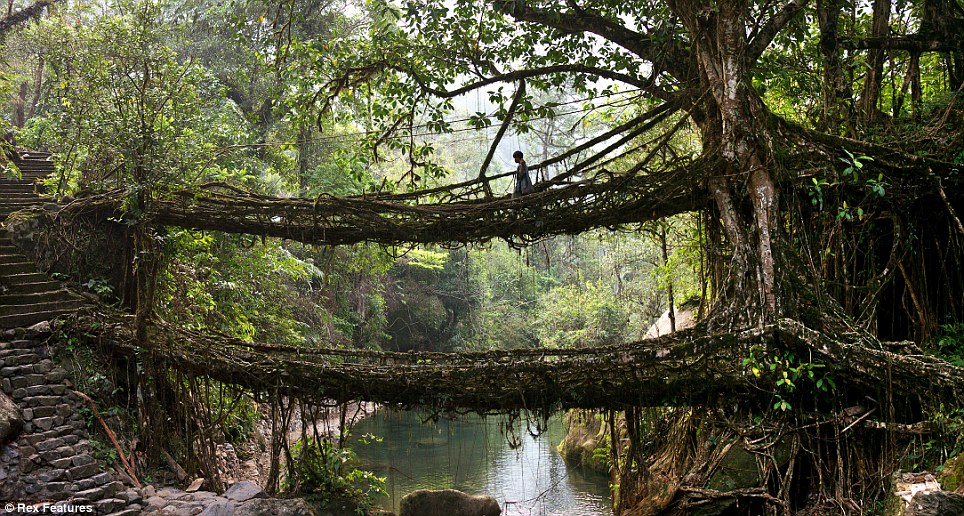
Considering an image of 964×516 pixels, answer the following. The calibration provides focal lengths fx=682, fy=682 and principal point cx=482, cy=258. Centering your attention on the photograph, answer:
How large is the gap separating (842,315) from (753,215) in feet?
3.64

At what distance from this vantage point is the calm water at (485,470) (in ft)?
31.8

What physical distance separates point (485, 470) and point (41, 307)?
713 centimetres

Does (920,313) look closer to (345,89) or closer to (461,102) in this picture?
(345,89)

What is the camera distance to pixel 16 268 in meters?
8.10

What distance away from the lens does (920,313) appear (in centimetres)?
612

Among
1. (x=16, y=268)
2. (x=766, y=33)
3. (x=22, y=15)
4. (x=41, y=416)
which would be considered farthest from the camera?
(x=22, y=15)

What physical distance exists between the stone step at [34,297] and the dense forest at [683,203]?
0.37m

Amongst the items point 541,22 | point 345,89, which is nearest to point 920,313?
point 541,22

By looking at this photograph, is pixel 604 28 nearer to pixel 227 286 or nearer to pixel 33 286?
pixel 227 286

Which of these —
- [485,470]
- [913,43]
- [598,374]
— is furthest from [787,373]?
[485,470]

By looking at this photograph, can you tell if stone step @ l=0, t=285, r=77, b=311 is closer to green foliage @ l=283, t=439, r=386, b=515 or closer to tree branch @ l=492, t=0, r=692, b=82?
green foliage @ l=283, t=439, r=386, b=515

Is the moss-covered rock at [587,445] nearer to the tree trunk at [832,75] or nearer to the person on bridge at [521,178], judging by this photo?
the person on bridge at [521,178]

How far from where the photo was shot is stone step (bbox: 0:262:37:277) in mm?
7992

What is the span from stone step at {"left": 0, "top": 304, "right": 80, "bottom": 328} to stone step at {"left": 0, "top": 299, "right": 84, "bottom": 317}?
48 mm
